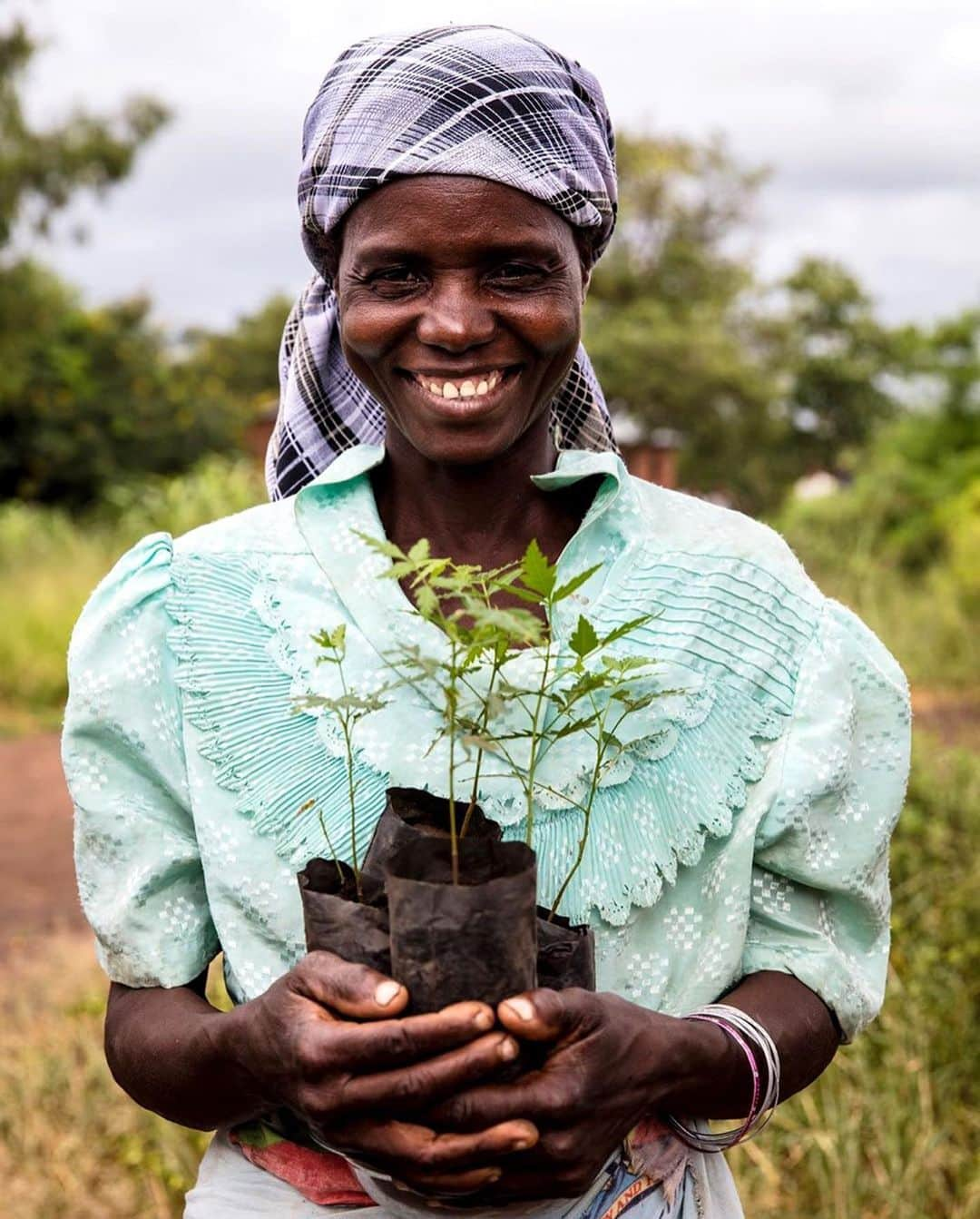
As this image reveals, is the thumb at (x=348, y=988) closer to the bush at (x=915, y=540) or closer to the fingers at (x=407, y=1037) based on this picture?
the fingers at (x=407, y=1037)

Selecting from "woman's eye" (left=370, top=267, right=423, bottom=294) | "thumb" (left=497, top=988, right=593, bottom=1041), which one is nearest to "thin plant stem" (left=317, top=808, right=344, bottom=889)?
"thumb" (left=497, top=988, right=593, bottom=1041)

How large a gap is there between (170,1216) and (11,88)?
14268mm

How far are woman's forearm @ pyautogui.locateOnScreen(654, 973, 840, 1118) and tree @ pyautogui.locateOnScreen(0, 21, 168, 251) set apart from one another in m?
15.2

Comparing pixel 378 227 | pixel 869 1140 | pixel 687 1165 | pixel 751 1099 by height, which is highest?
pixel 378 227

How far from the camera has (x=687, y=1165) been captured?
1825 mm

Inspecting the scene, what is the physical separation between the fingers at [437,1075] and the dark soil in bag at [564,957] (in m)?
0.12

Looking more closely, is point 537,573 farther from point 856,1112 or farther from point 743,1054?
point 856,1112

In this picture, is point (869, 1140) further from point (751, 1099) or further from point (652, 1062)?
point (652, 1062)

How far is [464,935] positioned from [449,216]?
2.66 feet

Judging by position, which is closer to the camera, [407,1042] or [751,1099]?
[407,1042]

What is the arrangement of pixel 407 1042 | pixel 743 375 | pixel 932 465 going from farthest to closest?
pixel 743 375 → pixel 932 465 → pixel 407 1042

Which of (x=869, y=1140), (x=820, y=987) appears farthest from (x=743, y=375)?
(x=820, y=987)

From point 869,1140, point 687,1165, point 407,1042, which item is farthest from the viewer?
point 869,1140

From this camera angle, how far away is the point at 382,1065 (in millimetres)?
1375
